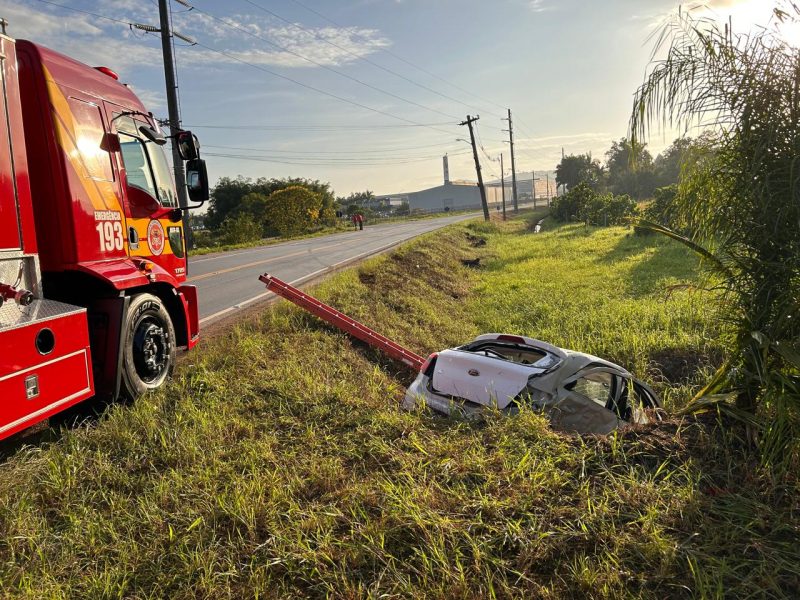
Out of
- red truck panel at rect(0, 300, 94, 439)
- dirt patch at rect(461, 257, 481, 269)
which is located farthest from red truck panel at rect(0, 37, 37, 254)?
dirt patch at rect(461, 257, 481, 269)

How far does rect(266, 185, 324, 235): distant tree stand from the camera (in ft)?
117

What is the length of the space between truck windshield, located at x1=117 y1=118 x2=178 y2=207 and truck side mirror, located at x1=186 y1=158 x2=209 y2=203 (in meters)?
0.22

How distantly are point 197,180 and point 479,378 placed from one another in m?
3.47

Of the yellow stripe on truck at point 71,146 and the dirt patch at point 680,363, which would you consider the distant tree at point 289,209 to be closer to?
the dirt patch at point 680,363

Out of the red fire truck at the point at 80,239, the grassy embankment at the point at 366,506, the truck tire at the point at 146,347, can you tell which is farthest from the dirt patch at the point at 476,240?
the grassy embankment at the point at 366,506

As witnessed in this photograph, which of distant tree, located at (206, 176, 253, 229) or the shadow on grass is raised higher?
distant tree, located at (206, 176, 253, 229)

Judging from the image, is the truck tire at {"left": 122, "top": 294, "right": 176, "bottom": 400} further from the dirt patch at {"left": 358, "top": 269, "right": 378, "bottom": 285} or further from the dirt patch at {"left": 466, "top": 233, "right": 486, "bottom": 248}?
the dirt patch at {"left": 466, "top": 233, "right": 486, "bottom": 248}

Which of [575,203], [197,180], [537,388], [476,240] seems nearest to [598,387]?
[537,388]

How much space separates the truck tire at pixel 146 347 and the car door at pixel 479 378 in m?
2.53

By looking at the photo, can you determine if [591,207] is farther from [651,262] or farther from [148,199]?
[148,199]

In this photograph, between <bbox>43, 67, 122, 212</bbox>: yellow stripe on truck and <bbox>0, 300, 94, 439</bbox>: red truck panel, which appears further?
<bbox>43, 67, 122, 212</bbox>: yellow stripe on truck

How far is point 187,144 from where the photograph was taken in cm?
507

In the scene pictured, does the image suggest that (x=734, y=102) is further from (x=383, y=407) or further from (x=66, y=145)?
(x=66, y=145)

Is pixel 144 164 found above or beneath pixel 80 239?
above
